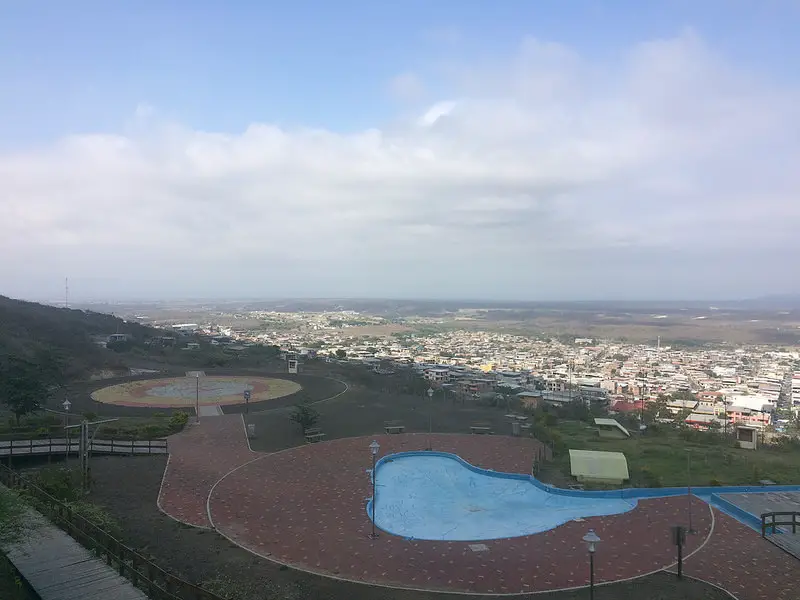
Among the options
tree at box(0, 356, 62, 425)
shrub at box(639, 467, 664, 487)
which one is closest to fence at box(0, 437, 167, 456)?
tree at box(0, 356, 62, 425)

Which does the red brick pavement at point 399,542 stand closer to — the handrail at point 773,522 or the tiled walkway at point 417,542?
the tiled walkway at point 417,542

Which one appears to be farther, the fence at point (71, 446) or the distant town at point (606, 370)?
the distant town at point (606, 370)

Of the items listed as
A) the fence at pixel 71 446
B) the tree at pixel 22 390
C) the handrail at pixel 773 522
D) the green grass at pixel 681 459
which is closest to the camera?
the handrail at pixel 773 522

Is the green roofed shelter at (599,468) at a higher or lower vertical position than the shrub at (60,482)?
lower

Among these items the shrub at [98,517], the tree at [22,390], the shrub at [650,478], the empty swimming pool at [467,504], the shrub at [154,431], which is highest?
the tree at [22,390]

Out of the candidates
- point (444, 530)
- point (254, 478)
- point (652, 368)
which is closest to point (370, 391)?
point (254, 478)

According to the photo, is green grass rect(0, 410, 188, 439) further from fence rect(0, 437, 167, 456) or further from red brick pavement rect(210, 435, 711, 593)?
red brick pavement rect(210, 435, 711, 593)

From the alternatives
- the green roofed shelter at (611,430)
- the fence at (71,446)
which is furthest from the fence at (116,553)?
the green roofed shelter at (611,430)

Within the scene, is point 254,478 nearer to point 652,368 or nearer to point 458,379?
point 458,379
